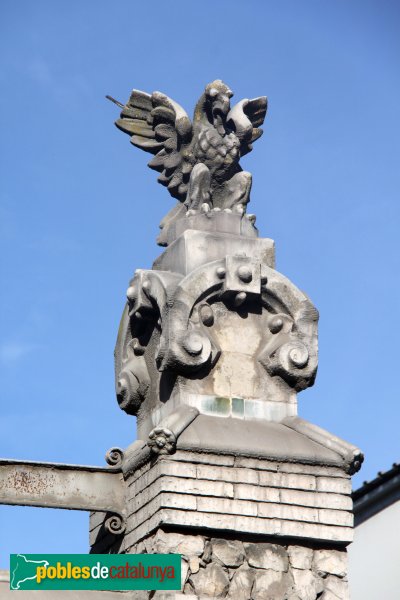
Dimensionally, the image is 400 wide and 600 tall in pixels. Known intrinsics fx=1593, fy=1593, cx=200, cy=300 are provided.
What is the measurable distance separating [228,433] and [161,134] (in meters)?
3.42

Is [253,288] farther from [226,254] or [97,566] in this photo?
[97,566]

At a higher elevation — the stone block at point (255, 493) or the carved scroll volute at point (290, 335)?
the carved scroll volute at point (290, 335)

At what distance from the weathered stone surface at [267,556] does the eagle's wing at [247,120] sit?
4.18 meters

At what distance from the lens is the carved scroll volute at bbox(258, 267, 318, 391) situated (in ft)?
49.0

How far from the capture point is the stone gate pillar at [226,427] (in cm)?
1405

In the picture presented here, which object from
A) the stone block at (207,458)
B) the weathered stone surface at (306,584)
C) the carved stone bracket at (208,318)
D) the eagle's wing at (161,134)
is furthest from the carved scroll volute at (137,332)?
the weathered stone surface at (306,584)

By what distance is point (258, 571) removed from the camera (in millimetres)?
14148

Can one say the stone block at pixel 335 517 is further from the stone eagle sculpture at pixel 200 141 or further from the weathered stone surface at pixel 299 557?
the stone eagle sculpture at pixel 200 141

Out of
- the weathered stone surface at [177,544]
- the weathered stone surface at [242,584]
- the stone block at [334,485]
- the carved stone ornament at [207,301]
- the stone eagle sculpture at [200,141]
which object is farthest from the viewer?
the stone eagle sculpture at [200,141]

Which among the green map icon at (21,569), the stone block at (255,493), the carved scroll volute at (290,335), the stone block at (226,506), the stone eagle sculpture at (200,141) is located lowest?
the green map icon at (21,569)

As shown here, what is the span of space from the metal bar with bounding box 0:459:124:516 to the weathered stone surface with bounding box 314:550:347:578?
1918mm

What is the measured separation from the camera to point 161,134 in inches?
636

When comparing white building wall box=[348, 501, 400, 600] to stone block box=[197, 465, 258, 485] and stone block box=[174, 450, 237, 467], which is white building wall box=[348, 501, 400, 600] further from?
stone block box=[174, 450, 237, 467]

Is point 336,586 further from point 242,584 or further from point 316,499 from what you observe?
point 242,584
